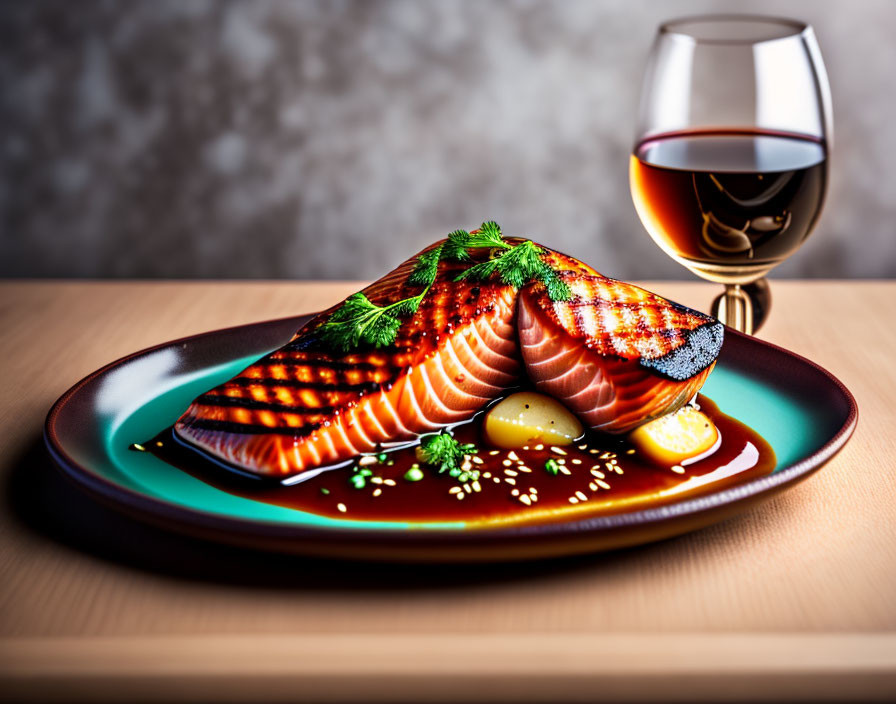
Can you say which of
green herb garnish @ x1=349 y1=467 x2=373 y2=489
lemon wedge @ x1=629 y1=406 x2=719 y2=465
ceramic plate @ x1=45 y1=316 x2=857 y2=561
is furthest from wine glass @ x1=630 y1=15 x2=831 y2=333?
green herb garnish @ x1=349 y1=467 x2=373 y2=489

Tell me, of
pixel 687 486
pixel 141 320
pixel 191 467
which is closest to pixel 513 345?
pixel 687 486

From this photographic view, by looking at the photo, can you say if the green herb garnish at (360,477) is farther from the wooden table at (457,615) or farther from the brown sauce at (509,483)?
the wooden table at (457,615)

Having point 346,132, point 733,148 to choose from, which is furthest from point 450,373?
point 346,132

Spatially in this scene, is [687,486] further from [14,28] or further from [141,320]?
[14,28]

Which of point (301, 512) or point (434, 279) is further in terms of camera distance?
point (434, 279)

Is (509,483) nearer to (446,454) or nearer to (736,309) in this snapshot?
(446,454)

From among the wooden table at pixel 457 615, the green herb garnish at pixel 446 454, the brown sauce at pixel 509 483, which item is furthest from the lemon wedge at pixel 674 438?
the green herb garnish at pixel 446 454
